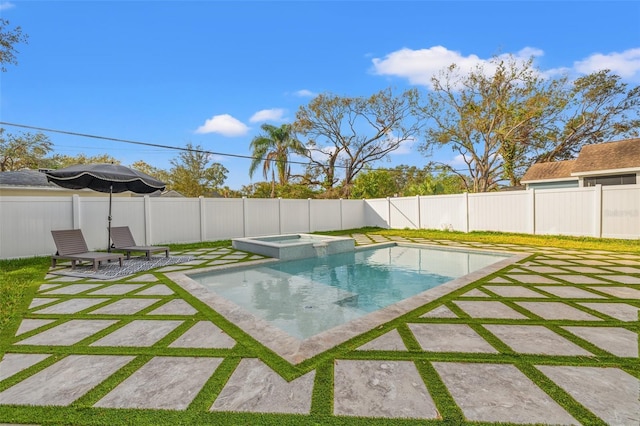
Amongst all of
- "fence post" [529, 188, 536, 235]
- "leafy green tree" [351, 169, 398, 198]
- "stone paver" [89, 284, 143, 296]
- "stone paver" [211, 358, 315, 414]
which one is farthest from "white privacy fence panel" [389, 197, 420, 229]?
"stone paver" [211, 358, 315, 414]

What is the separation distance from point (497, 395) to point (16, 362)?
3.35 meters

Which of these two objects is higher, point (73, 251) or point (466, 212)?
point (466, 212)

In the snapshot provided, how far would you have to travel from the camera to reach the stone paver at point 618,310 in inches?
111

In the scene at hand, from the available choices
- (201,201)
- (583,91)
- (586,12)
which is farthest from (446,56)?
(201,201)

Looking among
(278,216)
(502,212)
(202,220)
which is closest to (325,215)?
(278,216)

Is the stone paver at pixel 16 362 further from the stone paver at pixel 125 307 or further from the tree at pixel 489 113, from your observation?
the tree at pixel 489 113

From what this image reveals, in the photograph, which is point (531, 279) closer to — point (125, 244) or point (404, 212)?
point (125, 244)

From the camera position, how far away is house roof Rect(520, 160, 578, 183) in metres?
15.1

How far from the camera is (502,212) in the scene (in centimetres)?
1059

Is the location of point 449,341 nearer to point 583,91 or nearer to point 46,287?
point 46,287

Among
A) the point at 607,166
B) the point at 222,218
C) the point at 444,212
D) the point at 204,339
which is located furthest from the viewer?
the point at 444,212

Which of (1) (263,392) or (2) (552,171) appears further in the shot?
(2) (552,171)

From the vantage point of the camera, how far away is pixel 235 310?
317 centimetres

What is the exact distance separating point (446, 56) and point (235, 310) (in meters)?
19.2
